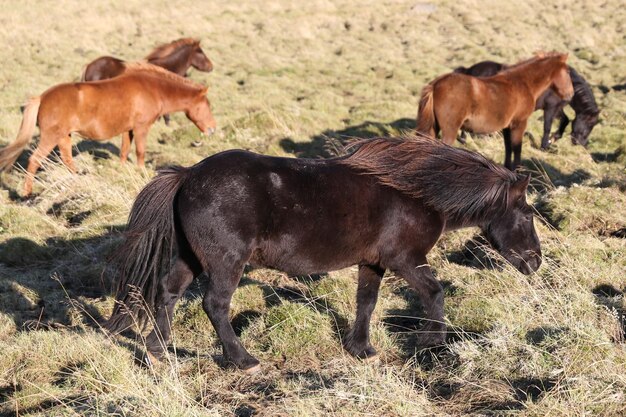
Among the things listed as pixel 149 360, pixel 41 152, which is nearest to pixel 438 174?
pixel 149 360

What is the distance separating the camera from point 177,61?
49.4ft

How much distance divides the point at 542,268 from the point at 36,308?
15.0 feet

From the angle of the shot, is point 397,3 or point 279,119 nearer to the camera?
point 279,119

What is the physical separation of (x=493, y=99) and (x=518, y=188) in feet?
17.8

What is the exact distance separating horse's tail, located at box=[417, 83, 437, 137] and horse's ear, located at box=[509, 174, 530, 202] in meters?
4.83

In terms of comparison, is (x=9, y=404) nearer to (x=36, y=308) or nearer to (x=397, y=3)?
(x=36, y=308)

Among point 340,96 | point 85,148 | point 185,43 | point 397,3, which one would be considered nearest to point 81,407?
point 85,148

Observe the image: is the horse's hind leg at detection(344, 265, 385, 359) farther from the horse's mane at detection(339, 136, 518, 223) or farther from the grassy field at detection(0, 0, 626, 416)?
the horse's mane at detection(339, 136, 518, 223)

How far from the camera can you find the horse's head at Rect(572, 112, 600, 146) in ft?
43.1

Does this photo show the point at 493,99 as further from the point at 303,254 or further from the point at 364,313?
the point at 303,254

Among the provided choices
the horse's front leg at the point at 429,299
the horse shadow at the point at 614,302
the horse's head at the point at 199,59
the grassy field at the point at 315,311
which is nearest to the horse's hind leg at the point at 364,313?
the grassy field at the point at 315,311

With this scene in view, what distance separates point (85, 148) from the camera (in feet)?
39.9

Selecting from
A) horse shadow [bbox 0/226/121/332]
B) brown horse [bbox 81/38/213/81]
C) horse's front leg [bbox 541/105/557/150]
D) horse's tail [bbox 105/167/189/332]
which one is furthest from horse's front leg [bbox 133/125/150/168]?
horse's front leg [bbox 541/105/557/150]

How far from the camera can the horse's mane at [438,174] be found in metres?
4.81
